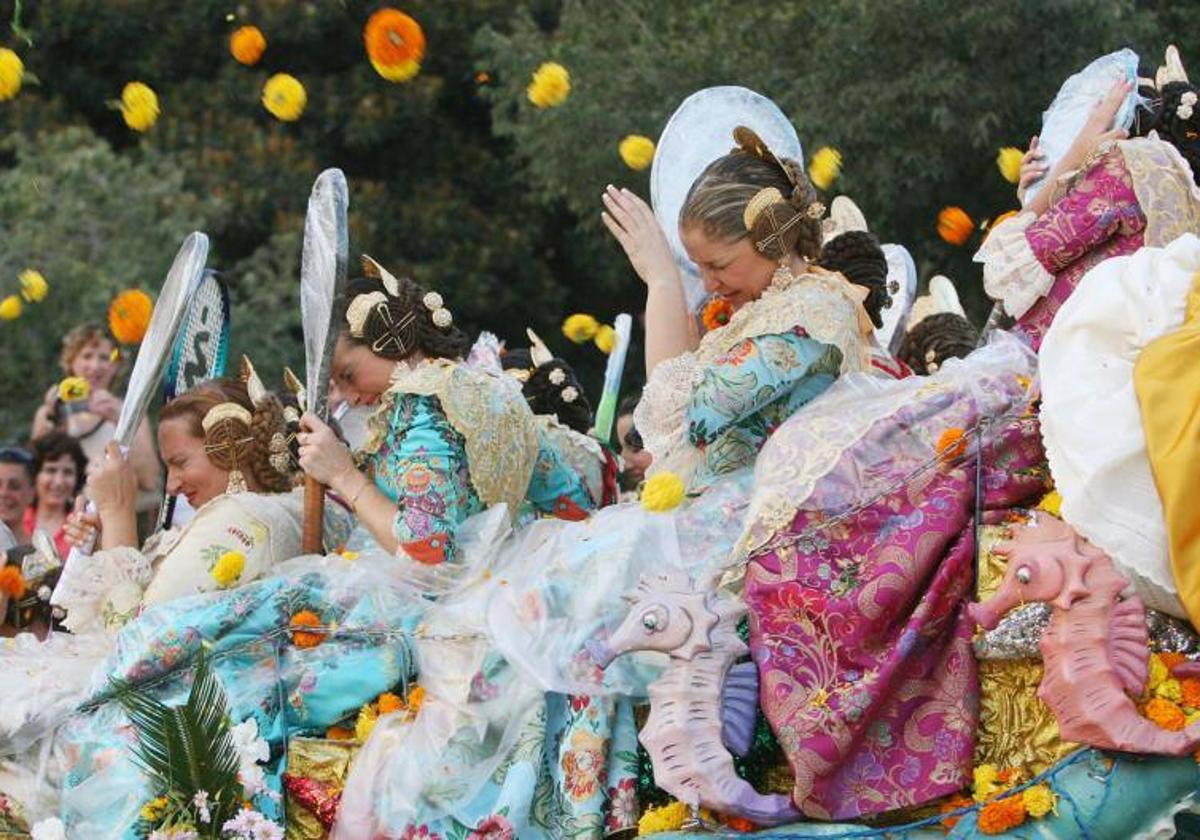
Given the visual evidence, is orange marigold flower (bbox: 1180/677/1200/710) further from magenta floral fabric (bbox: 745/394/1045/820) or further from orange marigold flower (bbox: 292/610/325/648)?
orange marigold flower (bbox: 292/610/325/648)

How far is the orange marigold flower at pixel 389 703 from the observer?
538 cm

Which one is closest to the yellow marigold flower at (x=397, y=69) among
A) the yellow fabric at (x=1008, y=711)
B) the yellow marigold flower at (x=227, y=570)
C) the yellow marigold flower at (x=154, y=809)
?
the yellow marigold flower at (x=227, y=570)

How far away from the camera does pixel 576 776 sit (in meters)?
4.97

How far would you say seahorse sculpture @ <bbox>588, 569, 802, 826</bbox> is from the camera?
4.67m

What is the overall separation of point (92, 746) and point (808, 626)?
1930 millimetres

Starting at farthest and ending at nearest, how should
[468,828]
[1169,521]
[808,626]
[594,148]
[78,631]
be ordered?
[594,148] → [78,631] → [468,828] → [808,626] → [1169,521]

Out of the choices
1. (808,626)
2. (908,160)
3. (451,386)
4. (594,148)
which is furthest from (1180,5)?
(808,626)

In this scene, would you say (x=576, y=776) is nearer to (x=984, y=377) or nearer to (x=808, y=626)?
(x=808, y=626)

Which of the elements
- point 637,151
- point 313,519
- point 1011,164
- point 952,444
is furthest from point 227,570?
point 1011,164

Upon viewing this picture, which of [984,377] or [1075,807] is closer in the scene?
[1075,807]

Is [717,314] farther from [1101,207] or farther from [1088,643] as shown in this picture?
[1088,643]

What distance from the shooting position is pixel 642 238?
18.5ft

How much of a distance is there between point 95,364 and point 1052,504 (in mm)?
5966

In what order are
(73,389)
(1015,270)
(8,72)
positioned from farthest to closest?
(73,389), (8,72), (1015,270)
